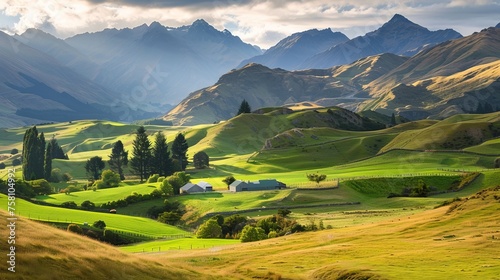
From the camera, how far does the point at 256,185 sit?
5979 inches

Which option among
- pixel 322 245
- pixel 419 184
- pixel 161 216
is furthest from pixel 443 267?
pixel 161 216

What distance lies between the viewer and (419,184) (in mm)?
129125

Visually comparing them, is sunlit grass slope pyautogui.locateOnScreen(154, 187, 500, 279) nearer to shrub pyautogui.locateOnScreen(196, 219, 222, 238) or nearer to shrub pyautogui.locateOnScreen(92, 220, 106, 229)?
shrub pyautogui.locateOnScreen(196, 219, 222, 238)

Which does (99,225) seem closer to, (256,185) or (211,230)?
(211,230)

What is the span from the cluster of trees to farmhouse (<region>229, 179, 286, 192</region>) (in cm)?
3641

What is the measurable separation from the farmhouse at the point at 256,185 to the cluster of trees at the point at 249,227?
3641cm

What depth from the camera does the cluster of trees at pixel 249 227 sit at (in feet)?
295

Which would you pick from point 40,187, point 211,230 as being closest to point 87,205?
point 40,187

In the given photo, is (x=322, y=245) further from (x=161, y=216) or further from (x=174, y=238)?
(x=161, y=216)

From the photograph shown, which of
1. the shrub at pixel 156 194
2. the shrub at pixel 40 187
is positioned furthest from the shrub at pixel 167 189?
the shrub at pixel 40 187

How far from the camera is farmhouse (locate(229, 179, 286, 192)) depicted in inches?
5837

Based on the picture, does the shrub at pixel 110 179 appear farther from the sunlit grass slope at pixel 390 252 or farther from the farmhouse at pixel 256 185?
the sunlit grass slope at pixel 390 252

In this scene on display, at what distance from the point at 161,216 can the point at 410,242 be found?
81.4 m

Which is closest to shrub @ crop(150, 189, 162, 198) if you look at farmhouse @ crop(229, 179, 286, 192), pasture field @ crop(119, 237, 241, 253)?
farmhouse @ crop(229, 179, 286, 192)
